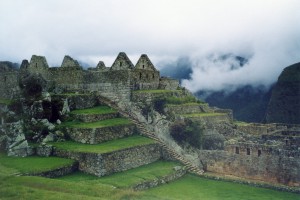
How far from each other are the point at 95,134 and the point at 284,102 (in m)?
38.2

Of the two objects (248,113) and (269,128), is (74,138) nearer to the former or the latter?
(269,128)

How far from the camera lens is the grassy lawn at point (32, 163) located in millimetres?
23375

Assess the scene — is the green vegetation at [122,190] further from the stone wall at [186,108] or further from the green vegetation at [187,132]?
the stone wall at [186,108]

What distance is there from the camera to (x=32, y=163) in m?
24.7

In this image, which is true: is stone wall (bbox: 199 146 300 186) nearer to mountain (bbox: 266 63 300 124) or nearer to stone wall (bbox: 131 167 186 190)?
stone wall (bbox: 131 167 186 190)

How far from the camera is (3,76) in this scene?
1581 inches

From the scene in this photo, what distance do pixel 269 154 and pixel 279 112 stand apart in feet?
106

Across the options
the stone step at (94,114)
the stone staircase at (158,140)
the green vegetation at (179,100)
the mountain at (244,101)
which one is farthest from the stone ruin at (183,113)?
the mountain at (244,101)

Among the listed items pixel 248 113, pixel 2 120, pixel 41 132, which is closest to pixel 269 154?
pixel 41 132

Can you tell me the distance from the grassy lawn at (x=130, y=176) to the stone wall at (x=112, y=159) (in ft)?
1.29

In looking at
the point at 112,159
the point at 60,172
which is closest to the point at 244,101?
the point at 112,159

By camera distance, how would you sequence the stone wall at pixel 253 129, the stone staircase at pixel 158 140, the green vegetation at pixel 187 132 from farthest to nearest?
the stone wall at pixel 253 129 → the green vegetation at pixel 187 132 → the stone staircase at pixel 158 140

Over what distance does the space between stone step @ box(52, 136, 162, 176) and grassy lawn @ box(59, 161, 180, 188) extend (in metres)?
0.45

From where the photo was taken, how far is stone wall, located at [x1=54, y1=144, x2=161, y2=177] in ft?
82.0
